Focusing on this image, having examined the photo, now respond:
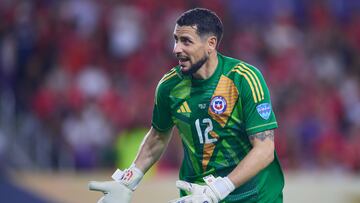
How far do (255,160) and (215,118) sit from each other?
0.49 m

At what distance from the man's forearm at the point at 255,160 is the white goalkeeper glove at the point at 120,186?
92cm

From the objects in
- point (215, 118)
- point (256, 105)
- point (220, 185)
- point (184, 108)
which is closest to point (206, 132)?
point (215, 118)

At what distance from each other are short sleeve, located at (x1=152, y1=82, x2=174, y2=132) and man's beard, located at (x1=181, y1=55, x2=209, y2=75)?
376mm

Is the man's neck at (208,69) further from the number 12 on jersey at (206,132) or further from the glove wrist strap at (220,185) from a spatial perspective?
the glove wrist strap at (220,185)

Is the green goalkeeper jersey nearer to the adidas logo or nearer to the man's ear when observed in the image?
the adidas logo

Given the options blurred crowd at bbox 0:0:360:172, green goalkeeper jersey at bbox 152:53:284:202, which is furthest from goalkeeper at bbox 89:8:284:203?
blurred crowd at bbox 0:0:360:172

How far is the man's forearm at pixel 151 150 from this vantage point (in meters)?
6.59

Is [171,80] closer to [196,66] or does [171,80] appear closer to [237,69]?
[196,66]

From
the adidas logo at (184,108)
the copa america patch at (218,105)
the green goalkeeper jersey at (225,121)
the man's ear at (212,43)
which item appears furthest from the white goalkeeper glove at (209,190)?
the man's ear at (212,43)

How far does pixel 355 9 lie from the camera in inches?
619

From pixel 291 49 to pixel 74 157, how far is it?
4.44 meters

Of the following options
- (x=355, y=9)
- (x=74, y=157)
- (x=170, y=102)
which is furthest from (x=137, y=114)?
(x=170, y=102)

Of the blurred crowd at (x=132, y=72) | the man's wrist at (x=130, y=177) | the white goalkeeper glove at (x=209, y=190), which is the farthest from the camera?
the blurred crowd at (x=132, y=72)

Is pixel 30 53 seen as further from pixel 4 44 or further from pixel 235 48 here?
pixel 235 48
